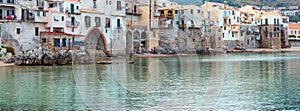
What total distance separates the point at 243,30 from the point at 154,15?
3062 centimetres

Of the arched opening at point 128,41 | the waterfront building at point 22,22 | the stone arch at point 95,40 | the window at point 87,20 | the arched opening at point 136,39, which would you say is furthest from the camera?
the arched opening at point 136,39

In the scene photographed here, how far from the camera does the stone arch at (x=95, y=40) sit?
6806cm

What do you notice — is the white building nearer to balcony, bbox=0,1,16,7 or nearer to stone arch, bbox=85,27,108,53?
stone arch, bbox=85,27,108,53

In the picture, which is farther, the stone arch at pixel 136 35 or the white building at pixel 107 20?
the stone arch at pixel 136 35

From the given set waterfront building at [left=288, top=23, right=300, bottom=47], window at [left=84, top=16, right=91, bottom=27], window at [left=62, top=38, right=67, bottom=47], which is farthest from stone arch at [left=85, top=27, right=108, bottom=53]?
waterfront building at [left=288, top=23, right=300, bottom=47]

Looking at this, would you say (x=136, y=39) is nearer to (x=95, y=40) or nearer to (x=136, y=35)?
(x=136, y=35)

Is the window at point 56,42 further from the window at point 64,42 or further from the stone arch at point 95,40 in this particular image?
the stone arch at point 95,40

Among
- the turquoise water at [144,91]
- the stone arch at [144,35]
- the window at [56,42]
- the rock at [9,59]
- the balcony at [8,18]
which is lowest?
the turquoise water at [144,91]

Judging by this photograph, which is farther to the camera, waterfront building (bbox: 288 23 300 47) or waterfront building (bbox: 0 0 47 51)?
waterfront building (bbox: 288 23 300 47)

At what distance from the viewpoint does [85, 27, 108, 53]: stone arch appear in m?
68.1

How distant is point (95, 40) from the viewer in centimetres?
7025

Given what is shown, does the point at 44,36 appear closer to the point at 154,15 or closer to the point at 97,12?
the point at 97,12

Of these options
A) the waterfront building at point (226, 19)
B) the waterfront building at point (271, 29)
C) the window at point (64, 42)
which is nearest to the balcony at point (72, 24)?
the window at point (64, 42)

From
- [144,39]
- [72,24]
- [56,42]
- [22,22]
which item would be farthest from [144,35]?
[22,22]
